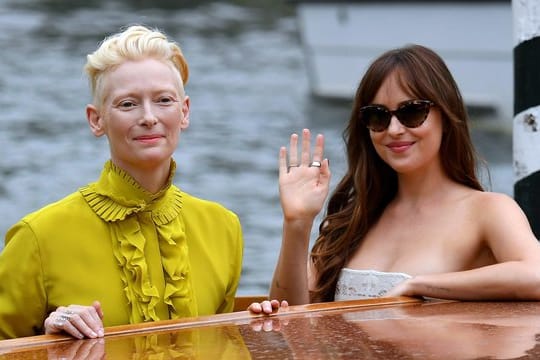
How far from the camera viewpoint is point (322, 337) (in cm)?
232

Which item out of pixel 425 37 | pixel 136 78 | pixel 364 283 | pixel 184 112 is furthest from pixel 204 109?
pixel 136 78

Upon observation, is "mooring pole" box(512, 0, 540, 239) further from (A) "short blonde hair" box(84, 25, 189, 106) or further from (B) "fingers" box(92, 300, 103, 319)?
(B) "fingers" box(92, 300, 103, 319)

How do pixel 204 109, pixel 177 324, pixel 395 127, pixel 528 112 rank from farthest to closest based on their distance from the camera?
1. pixel 204 109
2. pixel 528 112
3. pixel 395 127
4. pixel 177 324

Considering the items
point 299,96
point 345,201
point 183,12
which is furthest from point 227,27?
point 345,201

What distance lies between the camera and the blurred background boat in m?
12.2

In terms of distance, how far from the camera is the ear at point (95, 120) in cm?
274

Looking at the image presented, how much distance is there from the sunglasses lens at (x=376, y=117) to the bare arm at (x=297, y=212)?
13cm

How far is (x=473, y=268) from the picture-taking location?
120 inches

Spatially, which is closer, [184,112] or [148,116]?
[148,116]

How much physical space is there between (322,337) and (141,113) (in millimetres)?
627

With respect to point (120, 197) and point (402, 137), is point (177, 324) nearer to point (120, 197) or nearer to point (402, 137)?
point (120, 197)

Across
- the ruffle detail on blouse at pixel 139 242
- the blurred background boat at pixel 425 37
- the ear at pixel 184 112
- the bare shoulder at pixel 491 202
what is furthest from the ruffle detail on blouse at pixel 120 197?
the blurred background boat at pixel 425 37

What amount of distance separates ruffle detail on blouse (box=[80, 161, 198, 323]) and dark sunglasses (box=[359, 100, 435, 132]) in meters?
0.55

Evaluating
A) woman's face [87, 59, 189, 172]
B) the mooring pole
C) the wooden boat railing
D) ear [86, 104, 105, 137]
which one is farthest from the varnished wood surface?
the mooring pole
